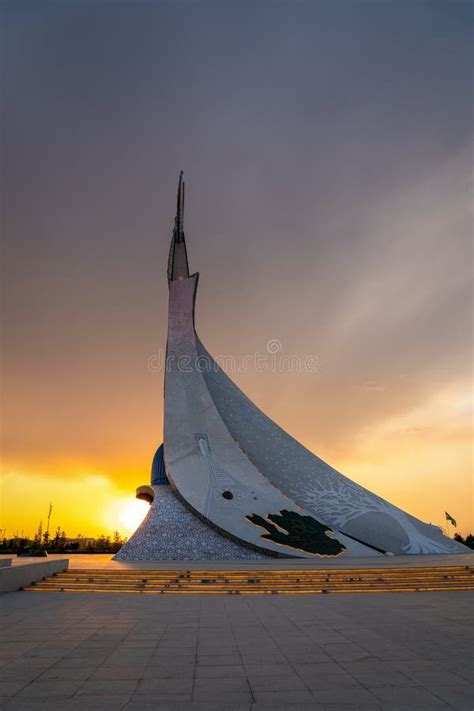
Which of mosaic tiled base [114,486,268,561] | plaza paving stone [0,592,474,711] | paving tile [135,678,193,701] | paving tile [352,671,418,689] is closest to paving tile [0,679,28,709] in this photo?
plaza paving stone [0,592,474,711]

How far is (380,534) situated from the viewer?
1454 cm

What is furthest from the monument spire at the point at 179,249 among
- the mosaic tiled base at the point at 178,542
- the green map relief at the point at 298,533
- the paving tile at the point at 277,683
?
the paving tile at the point at 277,683

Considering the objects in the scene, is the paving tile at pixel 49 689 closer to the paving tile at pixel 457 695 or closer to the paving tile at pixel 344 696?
the paving tile at pixel 344 696

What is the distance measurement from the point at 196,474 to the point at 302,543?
11.5 feet

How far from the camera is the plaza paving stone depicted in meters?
2.50

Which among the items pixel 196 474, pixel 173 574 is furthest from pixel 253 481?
pixel 173 574

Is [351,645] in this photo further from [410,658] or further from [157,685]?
[157,685]

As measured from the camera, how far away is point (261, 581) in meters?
6.68

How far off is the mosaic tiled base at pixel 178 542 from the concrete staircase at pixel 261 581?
395 centimetres

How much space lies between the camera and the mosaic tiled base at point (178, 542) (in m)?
11.2

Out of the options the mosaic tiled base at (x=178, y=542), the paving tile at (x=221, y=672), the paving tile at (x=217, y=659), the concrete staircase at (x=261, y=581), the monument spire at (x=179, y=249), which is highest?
the monument spire at (x=179, y=249)

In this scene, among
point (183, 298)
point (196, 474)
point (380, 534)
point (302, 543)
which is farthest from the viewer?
point (183, 298)

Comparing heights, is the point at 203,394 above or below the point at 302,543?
above

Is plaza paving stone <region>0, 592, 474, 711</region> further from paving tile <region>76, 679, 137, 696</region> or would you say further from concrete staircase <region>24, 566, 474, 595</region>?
concrete staircase <region>24, 566, 474, 595</region>
